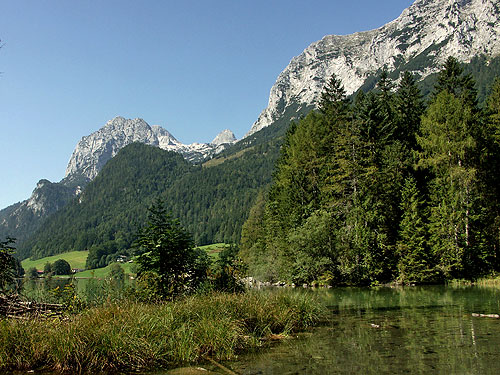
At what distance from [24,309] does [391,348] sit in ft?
36.1

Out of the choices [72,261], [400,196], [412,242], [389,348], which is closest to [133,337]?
[389,348]

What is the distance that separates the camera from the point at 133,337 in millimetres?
9484

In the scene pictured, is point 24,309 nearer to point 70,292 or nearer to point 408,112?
point 70,292

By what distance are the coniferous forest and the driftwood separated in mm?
30026

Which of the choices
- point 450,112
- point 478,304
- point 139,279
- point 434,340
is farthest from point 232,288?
point 450,112

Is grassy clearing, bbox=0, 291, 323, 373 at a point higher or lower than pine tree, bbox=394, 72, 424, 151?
lower

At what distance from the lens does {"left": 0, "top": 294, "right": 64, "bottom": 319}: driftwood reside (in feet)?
37.3

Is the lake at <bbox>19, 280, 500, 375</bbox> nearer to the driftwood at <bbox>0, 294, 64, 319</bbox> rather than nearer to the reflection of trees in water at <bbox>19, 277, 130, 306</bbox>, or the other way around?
the reflection of trees in water at <bbox>19, 277, 130, 306</bbox>

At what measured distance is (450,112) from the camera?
3784 centimetres

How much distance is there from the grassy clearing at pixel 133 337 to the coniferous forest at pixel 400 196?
27581 millimetres

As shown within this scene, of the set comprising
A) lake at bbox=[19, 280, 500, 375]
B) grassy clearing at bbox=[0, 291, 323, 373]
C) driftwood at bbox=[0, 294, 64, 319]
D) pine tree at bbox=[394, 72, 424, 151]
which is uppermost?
pine tree at bbox=[394, 72, 424, 151]

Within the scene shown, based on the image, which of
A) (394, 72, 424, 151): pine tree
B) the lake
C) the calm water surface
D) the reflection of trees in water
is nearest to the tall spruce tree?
(394, 72, 424, 151): pine tree

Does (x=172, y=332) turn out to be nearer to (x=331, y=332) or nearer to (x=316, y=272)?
(x=331, y=332)

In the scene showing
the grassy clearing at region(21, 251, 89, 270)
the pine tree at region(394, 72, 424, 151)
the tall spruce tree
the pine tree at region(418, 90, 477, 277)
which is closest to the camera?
the pine tree at region(418, 90, 477, 277)
